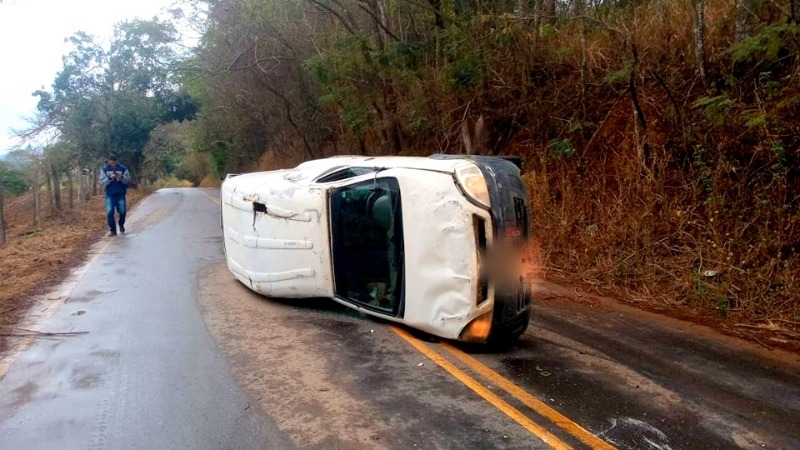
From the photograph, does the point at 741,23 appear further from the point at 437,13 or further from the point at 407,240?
the point at 407,240

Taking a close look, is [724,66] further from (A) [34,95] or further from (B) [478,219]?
(A) [34,95]

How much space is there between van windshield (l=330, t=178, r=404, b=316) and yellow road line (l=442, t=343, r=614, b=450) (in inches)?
33.6

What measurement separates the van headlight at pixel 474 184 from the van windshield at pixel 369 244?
2.33 ft

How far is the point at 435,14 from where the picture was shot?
12227mm

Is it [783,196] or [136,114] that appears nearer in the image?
[783,196]

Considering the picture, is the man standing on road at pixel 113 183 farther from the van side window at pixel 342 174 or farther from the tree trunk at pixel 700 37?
the tree trunk at pixel 700 37

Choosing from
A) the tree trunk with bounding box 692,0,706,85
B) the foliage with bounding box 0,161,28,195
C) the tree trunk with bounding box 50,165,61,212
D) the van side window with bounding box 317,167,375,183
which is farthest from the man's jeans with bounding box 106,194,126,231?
the foliage with bounding box 0,161,28,195

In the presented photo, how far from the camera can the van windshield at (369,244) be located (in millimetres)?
5617

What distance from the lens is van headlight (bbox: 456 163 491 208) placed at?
496cm

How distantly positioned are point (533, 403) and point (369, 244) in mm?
2303

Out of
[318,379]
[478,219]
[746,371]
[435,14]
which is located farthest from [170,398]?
[435,14]

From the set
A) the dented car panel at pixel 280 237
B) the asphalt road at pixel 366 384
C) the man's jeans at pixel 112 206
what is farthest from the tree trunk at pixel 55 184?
the asphalt road at pixel 366 384

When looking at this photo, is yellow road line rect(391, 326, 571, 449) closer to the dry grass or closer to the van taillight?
the van taillight

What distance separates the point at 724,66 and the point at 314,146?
69.8ft
